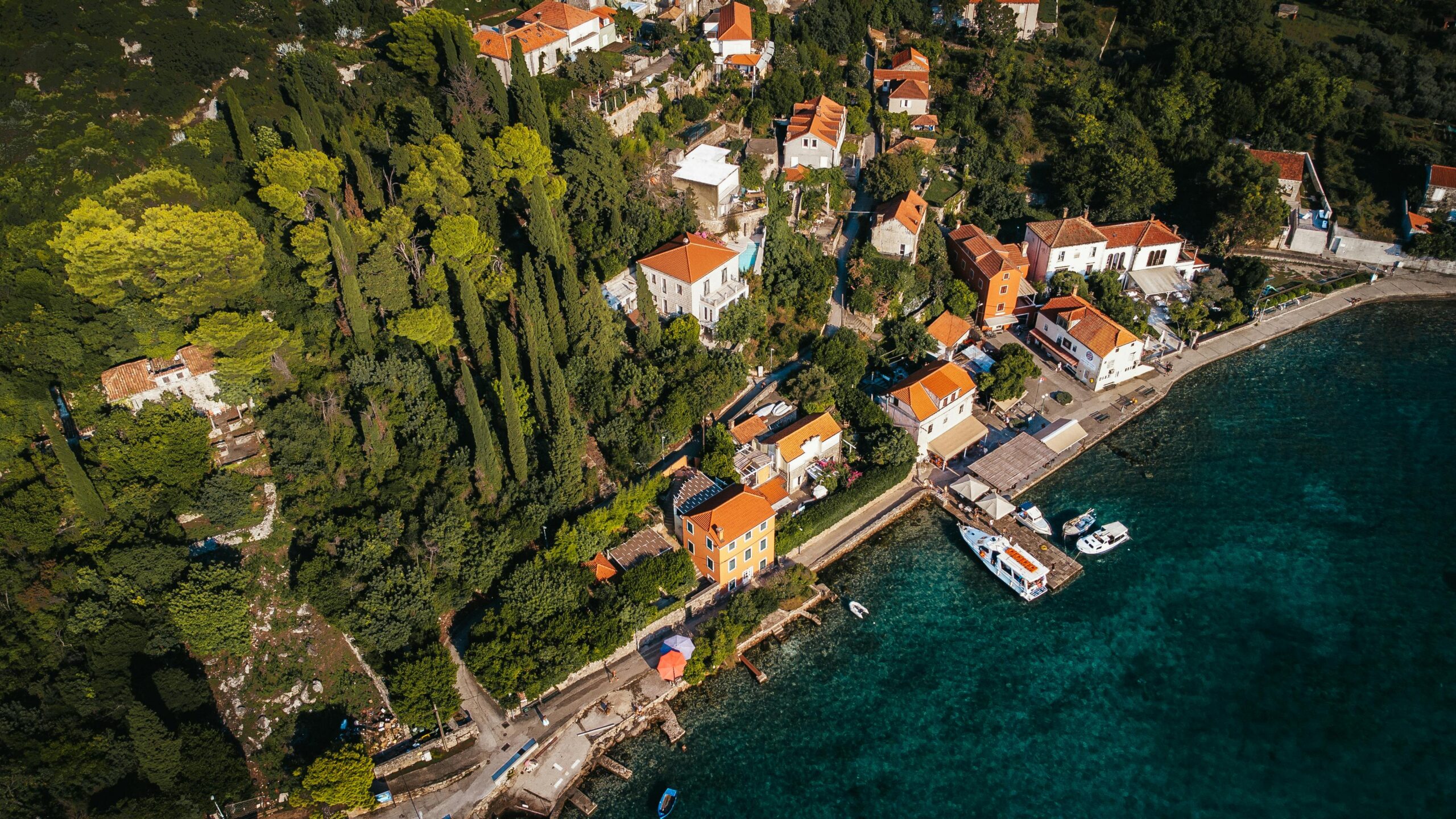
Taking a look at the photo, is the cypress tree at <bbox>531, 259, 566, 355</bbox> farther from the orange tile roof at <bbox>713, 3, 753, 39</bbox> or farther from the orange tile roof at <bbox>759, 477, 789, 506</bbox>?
the orange tile roof at <bbox>713, 3, 753, 39</bbox>

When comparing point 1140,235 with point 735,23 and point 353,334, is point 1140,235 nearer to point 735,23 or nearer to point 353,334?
point 735,23

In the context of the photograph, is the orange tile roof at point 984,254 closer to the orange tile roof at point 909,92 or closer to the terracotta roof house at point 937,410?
the terracotta roof house at point 937,410

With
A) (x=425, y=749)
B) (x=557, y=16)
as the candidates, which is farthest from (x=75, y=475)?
(x=557, y=16)

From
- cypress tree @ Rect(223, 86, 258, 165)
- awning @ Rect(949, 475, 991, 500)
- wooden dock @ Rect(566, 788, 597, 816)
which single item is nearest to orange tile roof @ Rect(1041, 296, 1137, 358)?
awning @ Rect(949, 475, 991, 500)

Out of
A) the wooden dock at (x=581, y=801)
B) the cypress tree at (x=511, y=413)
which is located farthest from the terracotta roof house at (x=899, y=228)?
the wooden dock at (x=581, y=801)

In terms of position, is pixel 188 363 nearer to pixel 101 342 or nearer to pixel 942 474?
pixel 101 342
